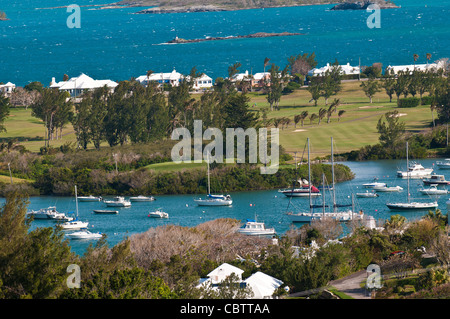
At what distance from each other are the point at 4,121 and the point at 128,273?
80987mm

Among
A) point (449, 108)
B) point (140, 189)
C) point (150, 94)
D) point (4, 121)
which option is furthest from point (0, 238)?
point (4, 121)

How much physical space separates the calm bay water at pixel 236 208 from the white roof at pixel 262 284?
66.9 ft

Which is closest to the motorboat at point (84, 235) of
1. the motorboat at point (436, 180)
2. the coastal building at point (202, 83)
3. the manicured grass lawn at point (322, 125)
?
the manicured grass lawn at point (322, 125)

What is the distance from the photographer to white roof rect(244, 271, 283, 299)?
3234cm

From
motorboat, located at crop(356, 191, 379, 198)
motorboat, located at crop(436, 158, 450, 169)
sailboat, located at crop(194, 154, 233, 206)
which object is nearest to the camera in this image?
motorboat, located at crop(356, 191, 379, 198)

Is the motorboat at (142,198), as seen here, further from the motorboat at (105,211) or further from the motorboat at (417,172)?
the motorboat at (417,172)

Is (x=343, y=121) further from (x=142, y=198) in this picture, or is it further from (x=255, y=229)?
(x=255, y=229)

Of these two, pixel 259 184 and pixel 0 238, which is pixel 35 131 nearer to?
pixel 259 184

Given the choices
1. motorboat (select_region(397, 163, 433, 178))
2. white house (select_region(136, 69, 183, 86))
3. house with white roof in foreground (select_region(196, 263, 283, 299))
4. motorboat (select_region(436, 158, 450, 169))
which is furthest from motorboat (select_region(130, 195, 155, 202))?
white house (select_region(136, 69, 183, 86))

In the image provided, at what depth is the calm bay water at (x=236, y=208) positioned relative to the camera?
2323 inches

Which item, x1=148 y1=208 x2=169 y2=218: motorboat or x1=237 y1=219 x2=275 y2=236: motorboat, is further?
x1=148 y1=208 x2=169 y2=218: motorboat

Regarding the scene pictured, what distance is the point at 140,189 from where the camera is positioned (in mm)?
75188

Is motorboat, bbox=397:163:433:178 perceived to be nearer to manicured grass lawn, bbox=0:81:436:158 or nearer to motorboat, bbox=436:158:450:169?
motorboat, bbox=436:158:450:169

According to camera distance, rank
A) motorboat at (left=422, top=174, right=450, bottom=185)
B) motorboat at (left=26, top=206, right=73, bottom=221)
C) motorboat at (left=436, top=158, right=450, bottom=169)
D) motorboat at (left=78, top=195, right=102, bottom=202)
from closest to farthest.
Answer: motorboat at (left=26, top=206, right=73, bottom=221), motorboat at (left=422, top=174, right=450, bottom=185), motorboat at (left=78, top=195, right=102, bottom=202), motorboat at (left=436, top=158, right=450, bottom=169)
